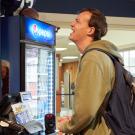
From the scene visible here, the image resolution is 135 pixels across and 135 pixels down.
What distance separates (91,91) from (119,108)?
0.60ft

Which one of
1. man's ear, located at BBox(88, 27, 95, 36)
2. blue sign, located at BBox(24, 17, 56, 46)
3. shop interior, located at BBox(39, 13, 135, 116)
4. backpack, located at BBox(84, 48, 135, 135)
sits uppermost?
shop interior, located at BBox(39, 13, 135, 116)

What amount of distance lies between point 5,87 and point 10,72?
0.45ft

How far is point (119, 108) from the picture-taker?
1.71 meters

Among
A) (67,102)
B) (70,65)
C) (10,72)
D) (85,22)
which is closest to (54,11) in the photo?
(10,72)

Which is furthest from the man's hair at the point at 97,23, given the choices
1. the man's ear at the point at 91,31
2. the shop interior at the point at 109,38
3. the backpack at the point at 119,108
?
the shop interior at the point at 109,38

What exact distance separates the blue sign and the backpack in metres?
1.34

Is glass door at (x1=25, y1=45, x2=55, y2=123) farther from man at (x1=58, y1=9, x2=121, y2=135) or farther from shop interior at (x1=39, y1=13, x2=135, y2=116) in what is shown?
man at (x1=58, y1=9, x2=121, y2=135)

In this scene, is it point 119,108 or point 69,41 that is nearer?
point 119,108

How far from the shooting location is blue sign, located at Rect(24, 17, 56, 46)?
296cm

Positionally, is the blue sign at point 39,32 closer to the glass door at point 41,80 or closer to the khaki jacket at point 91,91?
the glass door at point 41,80

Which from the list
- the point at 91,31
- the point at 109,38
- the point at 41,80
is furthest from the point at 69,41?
the point at 91,31

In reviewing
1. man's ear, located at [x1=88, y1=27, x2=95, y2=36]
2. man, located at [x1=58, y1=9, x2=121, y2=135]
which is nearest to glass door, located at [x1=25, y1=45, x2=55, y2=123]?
man's ear, located at [x1=88, y1=27, x2=95, y2=36]

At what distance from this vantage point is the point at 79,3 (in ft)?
14.1

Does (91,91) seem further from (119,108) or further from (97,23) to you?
(97,23)
